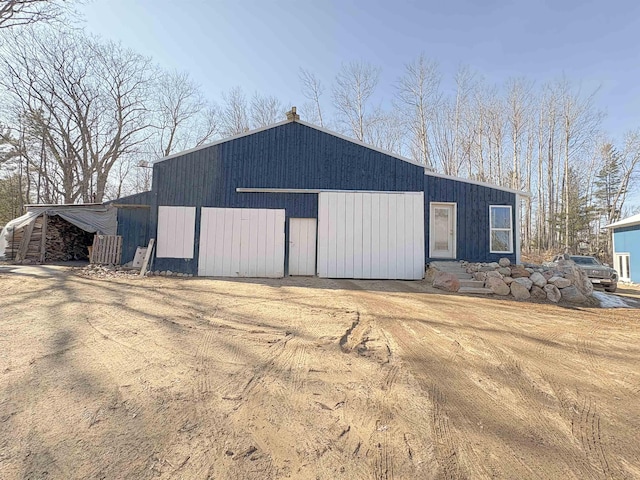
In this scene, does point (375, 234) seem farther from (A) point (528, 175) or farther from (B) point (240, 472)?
(A) point (528, 175)

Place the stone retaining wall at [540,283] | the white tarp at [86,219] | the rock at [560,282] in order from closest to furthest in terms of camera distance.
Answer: the stone retaining wall at [540,283] < the rock at [560,282] < the white tarp at [86,219]

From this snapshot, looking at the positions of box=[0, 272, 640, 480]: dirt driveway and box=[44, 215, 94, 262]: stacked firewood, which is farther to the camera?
box=[44, 215, 94, 262]: stacked firewood

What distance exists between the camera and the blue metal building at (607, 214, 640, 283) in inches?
615

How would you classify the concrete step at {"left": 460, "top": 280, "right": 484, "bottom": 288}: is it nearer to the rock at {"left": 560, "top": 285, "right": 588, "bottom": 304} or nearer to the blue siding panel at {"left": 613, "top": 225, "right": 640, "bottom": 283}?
the rock at {"left": 560, "top": 285, "right": 588, "bottom": 304}

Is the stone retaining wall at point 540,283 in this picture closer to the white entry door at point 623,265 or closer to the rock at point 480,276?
the rock at point 480,276

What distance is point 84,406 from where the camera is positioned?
7.15 ft

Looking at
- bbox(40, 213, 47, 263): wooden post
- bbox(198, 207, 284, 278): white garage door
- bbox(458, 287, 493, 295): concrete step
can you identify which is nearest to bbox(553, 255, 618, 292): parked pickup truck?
bbox(458, 287, 493, 295): concrete step

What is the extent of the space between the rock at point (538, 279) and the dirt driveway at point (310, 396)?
2373 millimetres

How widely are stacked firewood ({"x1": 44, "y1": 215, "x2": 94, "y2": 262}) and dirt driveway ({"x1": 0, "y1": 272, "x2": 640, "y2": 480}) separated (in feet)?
35.7

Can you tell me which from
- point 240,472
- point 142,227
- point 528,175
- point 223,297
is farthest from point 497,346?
point 528,175

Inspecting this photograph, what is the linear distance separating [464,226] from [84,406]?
1036 centimetres

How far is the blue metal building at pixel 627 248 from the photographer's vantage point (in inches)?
615

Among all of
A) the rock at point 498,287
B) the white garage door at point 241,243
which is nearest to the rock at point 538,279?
the rock at point 498,287

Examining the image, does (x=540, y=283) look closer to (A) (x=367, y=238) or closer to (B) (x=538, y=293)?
(B) (x=538, y=293)
